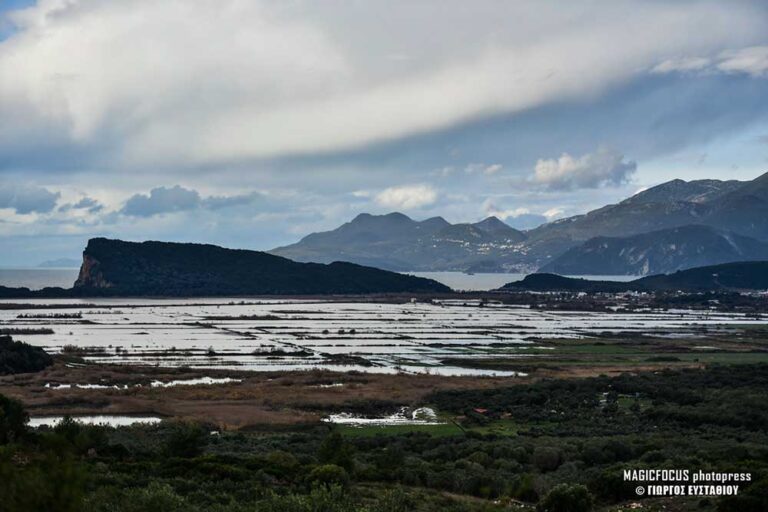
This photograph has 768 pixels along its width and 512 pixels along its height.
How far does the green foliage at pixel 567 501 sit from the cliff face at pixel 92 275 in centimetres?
18116

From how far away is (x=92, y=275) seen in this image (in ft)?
626

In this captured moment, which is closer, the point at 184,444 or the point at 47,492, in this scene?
the point at 47,492

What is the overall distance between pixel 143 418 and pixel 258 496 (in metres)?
24.0

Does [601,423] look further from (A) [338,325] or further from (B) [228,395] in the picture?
(A) [338,325]

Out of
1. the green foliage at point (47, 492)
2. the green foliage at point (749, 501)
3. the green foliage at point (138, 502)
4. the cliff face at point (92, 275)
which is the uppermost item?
the cliff face at point (92, 275)

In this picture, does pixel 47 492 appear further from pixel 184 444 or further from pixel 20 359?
pixel 20 359

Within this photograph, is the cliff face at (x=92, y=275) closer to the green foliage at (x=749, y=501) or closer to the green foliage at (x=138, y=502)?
the green foliage at (x=138, y=502)

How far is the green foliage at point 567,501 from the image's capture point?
1866 cm

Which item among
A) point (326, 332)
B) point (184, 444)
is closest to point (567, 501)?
point (184, 444)

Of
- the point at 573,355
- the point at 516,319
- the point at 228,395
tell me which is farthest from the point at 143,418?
the point at 516,319

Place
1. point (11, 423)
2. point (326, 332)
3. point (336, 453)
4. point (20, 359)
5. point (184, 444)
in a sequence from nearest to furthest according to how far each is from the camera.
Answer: point (336, 453)
point (184, 444)
point (11, 423)
point (20, 359)
point (326, 332)

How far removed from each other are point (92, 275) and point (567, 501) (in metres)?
187

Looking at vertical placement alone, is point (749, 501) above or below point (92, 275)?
below

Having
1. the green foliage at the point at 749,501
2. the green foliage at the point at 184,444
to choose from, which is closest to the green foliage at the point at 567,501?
the green foliage at the point at 749,501
